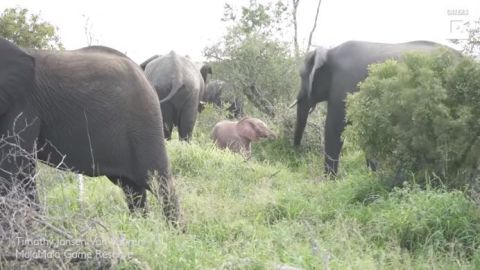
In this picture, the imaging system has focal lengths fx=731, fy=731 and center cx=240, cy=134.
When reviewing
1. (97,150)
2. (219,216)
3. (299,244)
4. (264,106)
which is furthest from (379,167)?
(264,106)

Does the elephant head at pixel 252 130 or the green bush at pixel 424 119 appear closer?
the green bush at pixel 424 119

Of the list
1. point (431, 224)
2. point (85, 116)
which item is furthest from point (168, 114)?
point (431, 224)

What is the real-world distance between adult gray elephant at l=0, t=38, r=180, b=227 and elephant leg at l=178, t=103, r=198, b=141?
17.0ft

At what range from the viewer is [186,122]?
11836 millimetres

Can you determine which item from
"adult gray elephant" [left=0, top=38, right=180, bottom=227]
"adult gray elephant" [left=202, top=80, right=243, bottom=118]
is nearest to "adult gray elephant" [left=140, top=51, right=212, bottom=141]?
"adult gray elephant" [left=202, top=80, right=243, bottom=118]

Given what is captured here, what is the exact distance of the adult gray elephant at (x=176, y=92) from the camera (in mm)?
11562

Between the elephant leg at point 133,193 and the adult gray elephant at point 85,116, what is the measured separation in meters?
0.09

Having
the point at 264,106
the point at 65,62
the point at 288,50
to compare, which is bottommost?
the point at 264,106

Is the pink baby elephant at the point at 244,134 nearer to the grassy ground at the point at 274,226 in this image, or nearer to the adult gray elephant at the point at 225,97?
the grassy ground at the point at 274,226

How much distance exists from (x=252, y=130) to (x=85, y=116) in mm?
5496

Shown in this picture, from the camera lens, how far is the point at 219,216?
6.54 meters

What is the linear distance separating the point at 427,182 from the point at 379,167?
0.74 metres

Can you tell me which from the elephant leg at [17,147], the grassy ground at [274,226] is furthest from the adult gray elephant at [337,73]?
the elephant leg at [17,147]

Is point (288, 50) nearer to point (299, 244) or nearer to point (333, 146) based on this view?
point (333, 146)
